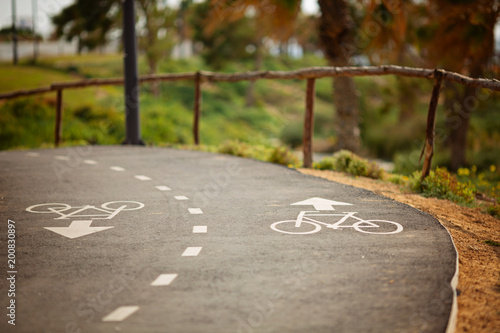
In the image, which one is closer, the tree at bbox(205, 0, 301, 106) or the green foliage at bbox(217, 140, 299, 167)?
the green foliage at bbox(217, 140, 299, 167)

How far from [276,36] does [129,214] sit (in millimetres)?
9026

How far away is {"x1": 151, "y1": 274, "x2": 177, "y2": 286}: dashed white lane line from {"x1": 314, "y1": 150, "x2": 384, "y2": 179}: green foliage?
5.82m

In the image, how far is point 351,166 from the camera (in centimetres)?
926

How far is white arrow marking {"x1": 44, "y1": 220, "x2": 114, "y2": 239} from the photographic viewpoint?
516cm

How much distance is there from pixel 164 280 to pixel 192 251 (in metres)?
0.70

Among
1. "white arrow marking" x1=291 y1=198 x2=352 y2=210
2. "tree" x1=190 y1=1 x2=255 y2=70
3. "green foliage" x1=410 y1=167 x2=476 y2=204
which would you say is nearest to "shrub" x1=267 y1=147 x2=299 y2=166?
"green foliage" x1=410 y1=167 x2=476 y2=204

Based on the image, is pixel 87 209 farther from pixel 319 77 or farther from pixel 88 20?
pixel 88 20

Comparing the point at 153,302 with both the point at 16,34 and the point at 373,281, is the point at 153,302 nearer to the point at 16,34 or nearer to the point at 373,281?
the point at 373,281

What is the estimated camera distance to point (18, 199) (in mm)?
6699

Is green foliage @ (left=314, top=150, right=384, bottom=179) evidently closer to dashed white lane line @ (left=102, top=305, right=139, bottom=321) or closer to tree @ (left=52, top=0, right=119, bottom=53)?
dashed white lane line @ (left=102, top=305, right=139, bottom=321)

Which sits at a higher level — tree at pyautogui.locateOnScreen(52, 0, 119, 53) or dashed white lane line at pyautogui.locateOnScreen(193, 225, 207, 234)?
tree at pyautogui.locateOnScreen(52, 0, 119, 53)

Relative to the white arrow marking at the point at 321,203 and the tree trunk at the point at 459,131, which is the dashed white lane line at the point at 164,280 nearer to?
the white arrow marking at the point at 321,203

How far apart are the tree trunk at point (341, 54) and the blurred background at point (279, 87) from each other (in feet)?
0.09

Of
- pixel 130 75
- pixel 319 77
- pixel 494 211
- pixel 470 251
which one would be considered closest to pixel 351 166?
pixel 319 77
